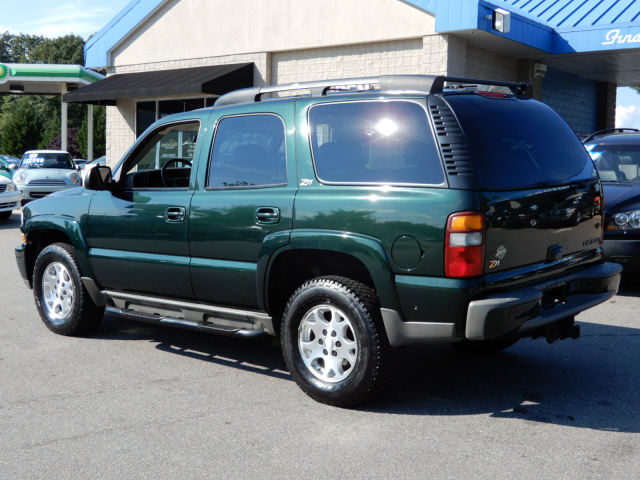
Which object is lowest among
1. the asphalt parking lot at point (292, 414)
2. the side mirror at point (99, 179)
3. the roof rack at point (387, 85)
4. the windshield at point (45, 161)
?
the asphalt parking lot at point (292, 414)

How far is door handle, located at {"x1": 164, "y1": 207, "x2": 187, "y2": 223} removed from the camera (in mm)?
5117

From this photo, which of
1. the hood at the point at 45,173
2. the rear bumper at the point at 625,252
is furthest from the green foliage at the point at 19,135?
the rear bumper at the point at 625,252

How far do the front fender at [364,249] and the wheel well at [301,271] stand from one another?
0.13 m

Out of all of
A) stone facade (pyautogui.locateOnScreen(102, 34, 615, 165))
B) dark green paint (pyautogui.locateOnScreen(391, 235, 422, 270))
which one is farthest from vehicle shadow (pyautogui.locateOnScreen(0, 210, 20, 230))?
dark green paint (pyautogui.locateOnScreen(391, 235, 422, 270))

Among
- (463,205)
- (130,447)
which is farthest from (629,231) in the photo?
(130,447)

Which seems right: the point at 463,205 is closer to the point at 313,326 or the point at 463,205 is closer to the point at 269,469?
the point at 313,326

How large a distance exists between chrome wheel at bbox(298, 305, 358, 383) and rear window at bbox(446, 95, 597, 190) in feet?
4.06

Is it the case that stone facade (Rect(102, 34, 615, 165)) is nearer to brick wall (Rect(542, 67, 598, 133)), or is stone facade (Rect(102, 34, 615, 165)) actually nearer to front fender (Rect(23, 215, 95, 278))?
brick wall (Rect(542, 67, 598, 133))

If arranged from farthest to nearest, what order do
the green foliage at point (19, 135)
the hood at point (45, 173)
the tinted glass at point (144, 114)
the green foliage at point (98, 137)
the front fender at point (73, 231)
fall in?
the green foliage at point (19, 135) < the green foliage at point (98, 137) < the tinted glass at point (144, 114) < the hood at point (45, 173) < the front fender at point (73, 231)

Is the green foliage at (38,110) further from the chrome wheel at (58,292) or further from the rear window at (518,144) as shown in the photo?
the rear window at (518,144)

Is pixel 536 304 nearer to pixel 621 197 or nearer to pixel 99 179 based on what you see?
pixel 99 179

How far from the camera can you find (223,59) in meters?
18.8

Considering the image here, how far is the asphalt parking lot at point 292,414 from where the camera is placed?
139 inches

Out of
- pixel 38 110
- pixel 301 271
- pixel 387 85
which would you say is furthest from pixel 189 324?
pixel 38 110
